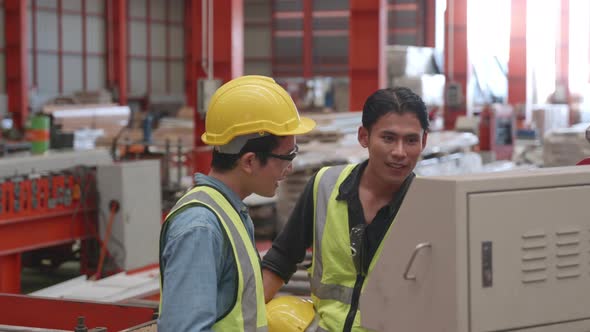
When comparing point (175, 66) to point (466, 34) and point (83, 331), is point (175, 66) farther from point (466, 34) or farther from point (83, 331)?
point (83, 331)

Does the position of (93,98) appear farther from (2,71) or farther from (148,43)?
(148,43)

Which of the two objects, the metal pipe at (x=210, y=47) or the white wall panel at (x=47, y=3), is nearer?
the metal pipe at (x=210, y=47)

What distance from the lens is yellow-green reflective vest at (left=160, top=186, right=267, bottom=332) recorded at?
2.42 metres

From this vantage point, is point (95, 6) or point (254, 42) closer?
point (95, 6)

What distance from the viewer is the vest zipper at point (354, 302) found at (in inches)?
128

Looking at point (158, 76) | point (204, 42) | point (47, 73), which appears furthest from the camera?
point (158, 76)

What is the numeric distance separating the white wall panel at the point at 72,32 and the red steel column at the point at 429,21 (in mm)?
11822

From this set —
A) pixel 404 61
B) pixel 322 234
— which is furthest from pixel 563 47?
pixel 322 234

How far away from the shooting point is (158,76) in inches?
1284

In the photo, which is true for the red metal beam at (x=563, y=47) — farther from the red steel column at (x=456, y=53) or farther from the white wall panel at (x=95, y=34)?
the white wall panel at (x=95, y=34)

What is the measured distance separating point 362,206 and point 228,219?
1044 mm

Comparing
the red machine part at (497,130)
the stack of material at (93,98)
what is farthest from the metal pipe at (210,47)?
the stack of material at (93,98)

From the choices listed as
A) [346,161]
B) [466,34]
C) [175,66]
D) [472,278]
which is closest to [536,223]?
[472,278]

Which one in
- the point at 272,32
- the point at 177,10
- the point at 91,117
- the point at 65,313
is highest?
the point at 177,10
